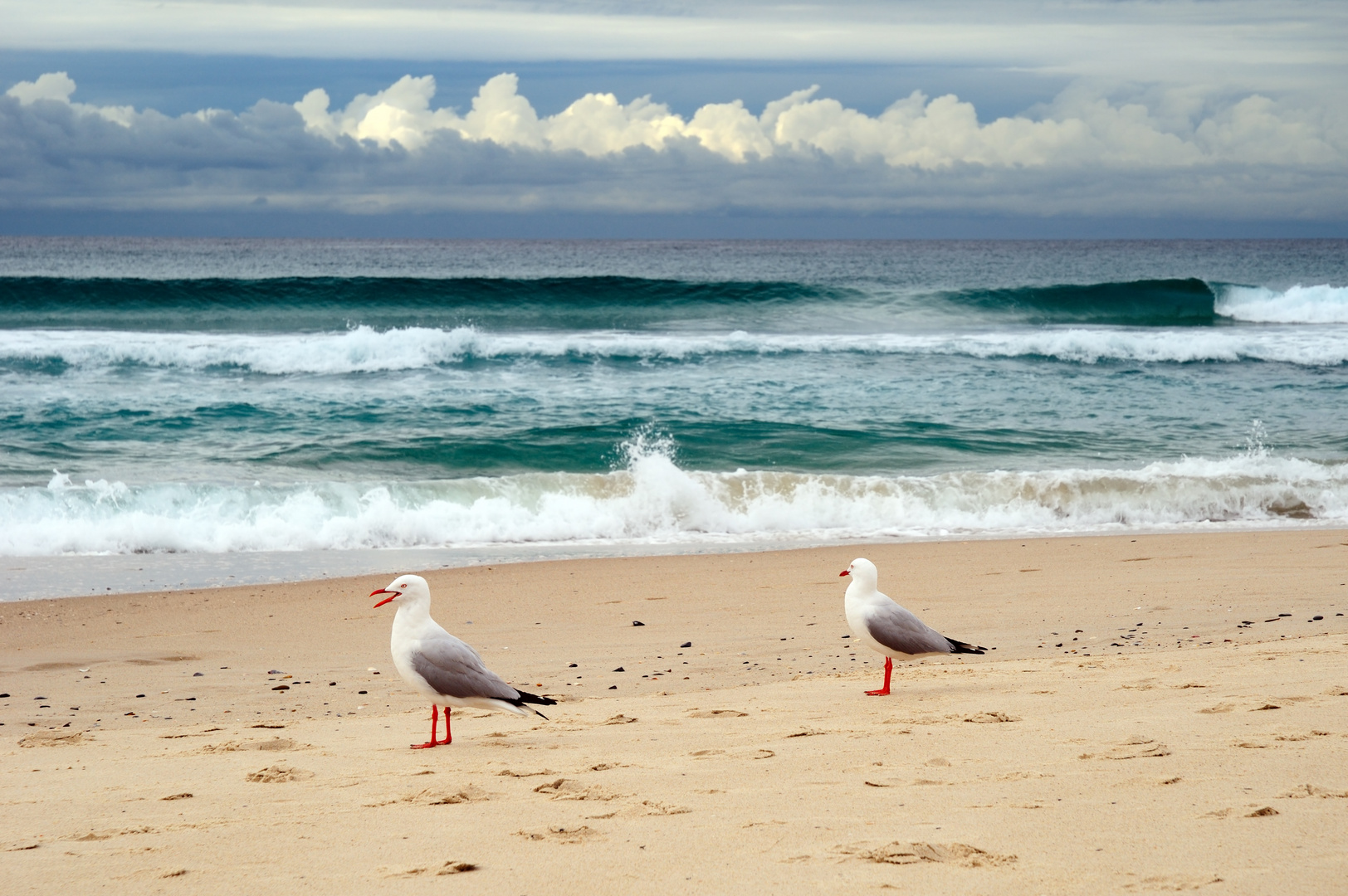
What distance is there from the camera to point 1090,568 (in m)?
7.91

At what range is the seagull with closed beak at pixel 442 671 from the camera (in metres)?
3.97

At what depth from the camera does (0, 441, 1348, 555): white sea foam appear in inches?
369

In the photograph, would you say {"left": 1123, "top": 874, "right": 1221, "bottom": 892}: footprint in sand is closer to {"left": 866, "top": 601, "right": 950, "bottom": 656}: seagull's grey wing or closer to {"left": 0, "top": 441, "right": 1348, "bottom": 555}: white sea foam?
{"left": 866, "top": 601, "right": 950, "bottom": 656}: seagull's grey wing

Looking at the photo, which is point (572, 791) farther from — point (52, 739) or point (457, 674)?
point (52, 739)

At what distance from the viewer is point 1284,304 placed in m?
31.9

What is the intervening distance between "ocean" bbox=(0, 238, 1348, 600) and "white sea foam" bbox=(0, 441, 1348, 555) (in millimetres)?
34

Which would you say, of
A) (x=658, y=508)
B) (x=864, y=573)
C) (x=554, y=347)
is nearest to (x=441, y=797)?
(x=864, y=573)

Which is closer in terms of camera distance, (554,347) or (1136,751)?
(1136,751)

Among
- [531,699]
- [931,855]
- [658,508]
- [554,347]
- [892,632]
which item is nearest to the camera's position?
[931,855]

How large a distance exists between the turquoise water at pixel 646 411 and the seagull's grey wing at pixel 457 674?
5.52m

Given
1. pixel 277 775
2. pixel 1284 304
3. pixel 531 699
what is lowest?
pixel 277 775

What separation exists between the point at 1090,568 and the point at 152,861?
21.9ft

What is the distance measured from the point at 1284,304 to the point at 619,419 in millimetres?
25078

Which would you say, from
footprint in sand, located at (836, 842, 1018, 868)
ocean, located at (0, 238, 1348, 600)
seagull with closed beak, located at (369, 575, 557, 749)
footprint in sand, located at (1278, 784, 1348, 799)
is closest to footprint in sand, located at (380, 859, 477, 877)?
footprint in sand, located at (836, 842, 1018, 868)
